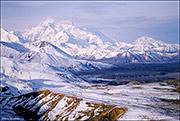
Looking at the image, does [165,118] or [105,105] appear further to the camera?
[105,105]

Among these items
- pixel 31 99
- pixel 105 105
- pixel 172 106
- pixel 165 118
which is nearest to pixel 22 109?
pixel 31 99

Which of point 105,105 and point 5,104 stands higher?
point 105,105

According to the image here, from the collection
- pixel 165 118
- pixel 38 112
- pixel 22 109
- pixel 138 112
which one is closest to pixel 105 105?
pixel 138 112

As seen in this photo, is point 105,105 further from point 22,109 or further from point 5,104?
point 5,104

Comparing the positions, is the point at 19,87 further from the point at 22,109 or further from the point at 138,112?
the point at 138,112

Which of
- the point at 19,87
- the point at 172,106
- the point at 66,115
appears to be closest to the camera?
the point at 66,115

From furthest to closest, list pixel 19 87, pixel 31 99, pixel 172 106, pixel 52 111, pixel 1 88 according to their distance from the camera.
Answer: pixel 19 87 → pixel 1 88 → pixel 31 99 → pixel 172 106 → pixel 52 111
